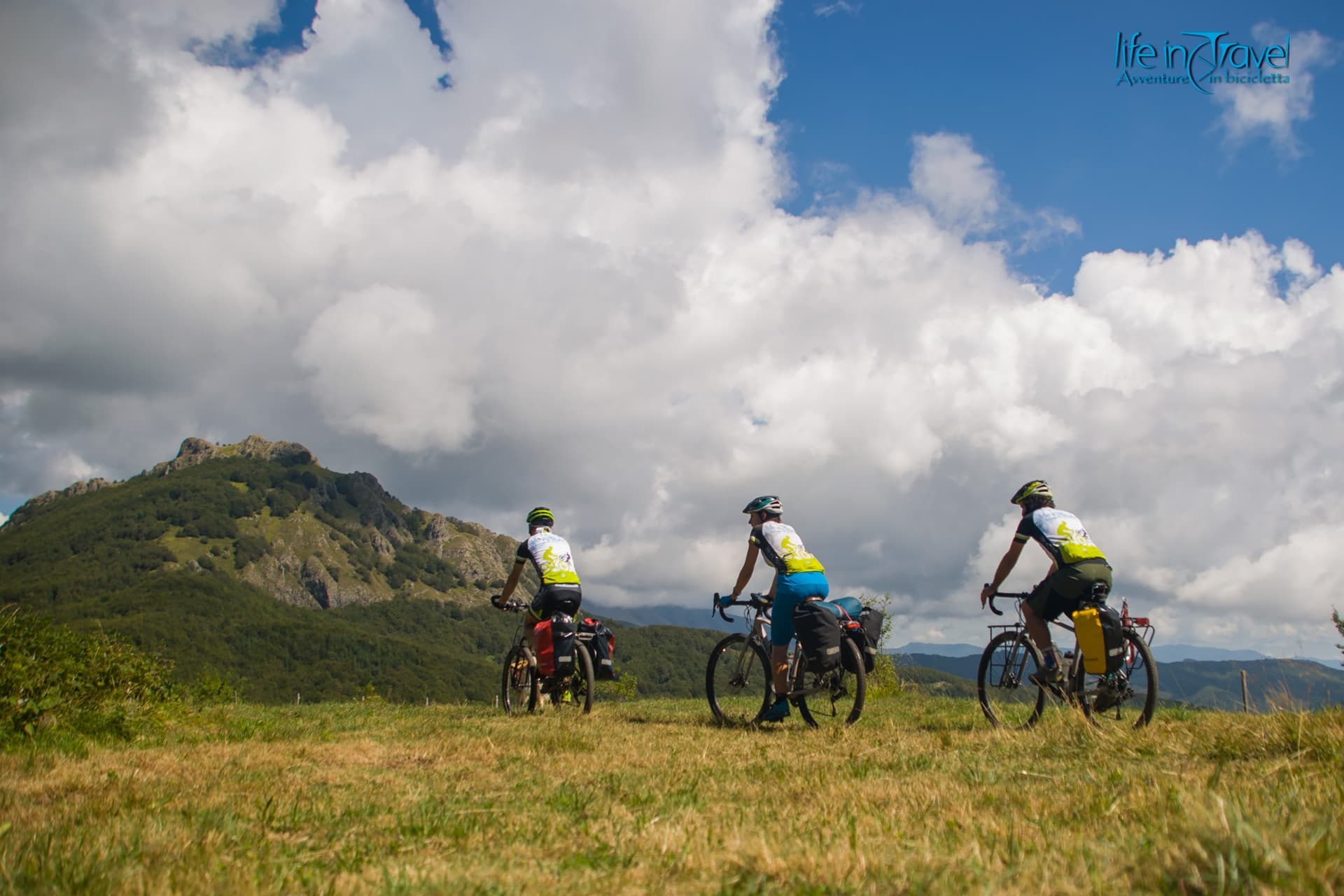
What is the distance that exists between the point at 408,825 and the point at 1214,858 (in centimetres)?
374

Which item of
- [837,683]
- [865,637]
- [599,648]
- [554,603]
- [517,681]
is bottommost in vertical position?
[517,681]

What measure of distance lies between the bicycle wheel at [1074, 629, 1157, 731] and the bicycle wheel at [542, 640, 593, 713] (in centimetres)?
626

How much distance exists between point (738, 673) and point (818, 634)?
1846 mm

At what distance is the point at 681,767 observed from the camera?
21.4ft

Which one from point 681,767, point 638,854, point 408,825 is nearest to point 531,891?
point 638,854

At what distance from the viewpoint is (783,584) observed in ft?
31.4

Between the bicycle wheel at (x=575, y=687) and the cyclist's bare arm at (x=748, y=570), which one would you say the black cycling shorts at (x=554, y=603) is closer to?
the bicycle wheel at (x=575, y=687)

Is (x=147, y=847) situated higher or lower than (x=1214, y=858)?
lower

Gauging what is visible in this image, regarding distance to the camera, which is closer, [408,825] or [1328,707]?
[408,825]

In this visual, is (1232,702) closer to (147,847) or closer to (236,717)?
(147,847)

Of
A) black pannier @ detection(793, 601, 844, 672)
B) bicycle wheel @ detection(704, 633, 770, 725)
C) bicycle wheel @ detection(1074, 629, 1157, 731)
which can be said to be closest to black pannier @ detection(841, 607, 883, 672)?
black pannier @ detection(793, 601, 844, 672)

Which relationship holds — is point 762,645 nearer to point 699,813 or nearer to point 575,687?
point 575,687

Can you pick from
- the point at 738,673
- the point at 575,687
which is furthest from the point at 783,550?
the point at 575,687

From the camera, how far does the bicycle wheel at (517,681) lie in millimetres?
12328
